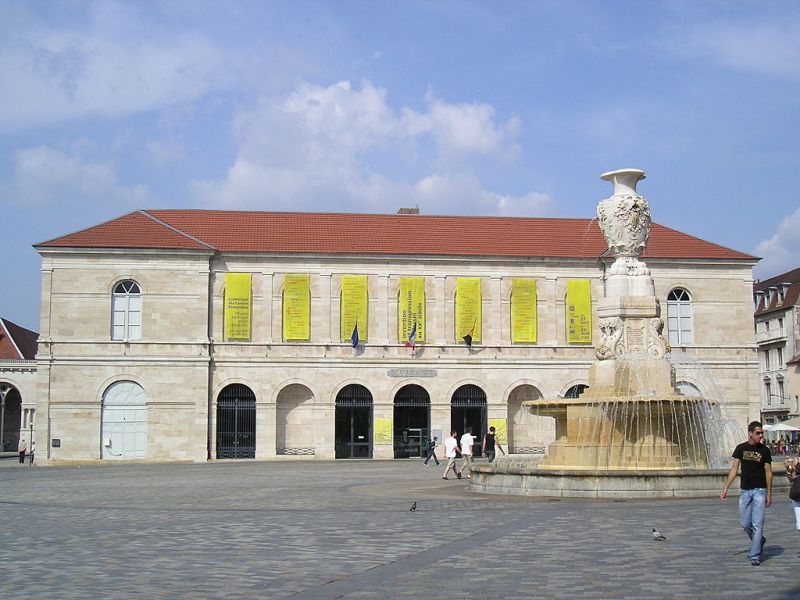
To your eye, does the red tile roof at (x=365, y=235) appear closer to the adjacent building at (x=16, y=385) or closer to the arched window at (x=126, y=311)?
the arched window at (x=126, y=311)

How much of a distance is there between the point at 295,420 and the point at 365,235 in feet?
33.2

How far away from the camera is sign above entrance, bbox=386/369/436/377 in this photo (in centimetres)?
4834

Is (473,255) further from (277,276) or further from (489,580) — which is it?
(489,580)

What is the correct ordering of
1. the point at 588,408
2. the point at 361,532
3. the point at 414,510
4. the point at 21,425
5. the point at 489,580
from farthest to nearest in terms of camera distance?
the point at 21,425
the point at 588,408
the point at 414,510
the point at 361,532
the point at 489,580

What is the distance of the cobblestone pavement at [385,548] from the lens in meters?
10.2

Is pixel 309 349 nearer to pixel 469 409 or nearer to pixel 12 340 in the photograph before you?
pixel 469 409

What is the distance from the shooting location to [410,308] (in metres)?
48.7

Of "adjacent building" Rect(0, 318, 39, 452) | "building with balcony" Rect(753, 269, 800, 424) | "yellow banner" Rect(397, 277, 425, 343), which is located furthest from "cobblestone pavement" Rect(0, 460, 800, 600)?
"building with balcony" Rect(753, 269, 800, 424)

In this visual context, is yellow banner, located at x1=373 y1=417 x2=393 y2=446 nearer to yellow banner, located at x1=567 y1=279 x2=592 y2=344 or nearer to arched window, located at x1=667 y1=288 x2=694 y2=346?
yellow banner, located at x1=567 y1=279 x2=592 y2=344

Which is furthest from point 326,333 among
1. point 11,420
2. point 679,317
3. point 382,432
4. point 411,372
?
point 11,420

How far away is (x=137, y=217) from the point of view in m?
50.1

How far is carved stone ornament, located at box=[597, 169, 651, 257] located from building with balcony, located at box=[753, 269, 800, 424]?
173ft

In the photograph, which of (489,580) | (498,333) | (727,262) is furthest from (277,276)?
(489,580)

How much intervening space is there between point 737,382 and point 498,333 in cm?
1252
